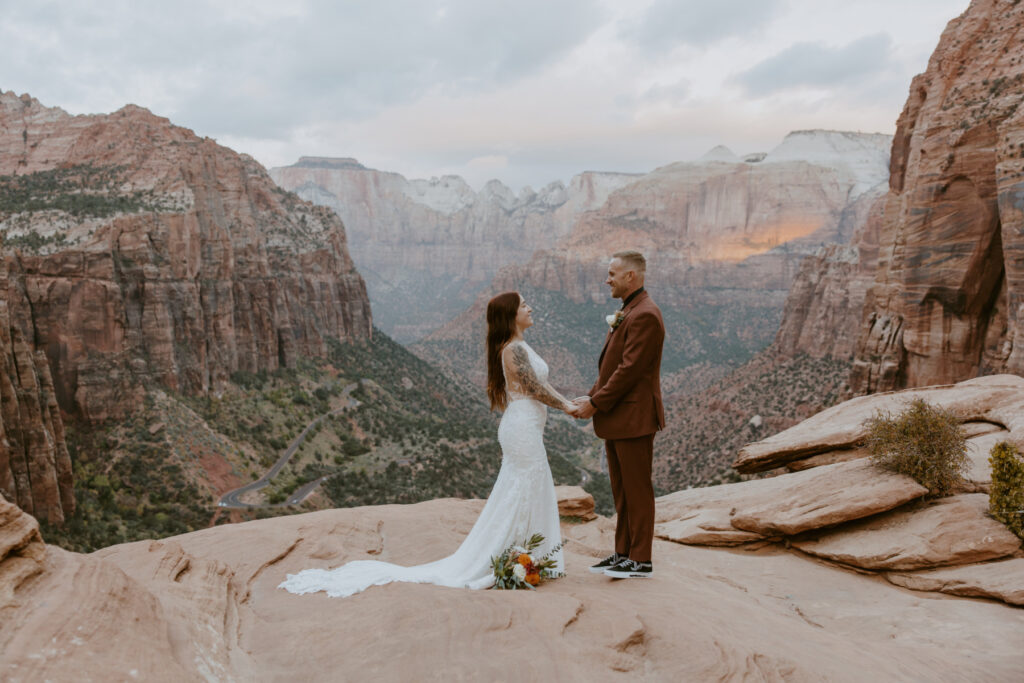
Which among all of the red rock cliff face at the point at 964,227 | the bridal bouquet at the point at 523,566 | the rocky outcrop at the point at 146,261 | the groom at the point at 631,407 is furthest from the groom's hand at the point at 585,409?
the rocky outcrop at the point at 146,261

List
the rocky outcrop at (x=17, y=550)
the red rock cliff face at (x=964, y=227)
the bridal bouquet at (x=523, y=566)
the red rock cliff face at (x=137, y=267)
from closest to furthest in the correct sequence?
the rocky outcrop at (x=17, y=550)
the bridal bouquet at (x=523, y=566)
the red rock cliff face at (x=964, y=227)
the red rock cliff face at (x=137, y=267)

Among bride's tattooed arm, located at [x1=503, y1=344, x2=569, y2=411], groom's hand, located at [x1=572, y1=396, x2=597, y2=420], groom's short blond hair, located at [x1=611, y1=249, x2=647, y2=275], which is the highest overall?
groom's short blond hair, located at [x1=611, y1=249, x2=647, y2=275]

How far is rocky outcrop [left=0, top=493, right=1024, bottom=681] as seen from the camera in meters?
4.02

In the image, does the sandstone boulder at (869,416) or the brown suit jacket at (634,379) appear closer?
the brown suit jacket at (634,379)

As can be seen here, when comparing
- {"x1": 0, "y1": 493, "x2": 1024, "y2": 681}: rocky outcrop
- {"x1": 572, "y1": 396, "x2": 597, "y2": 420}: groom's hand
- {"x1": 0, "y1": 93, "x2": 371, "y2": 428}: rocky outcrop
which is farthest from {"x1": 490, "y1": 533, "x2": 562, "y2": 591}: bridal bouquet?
{"x1": 0, "y1": 93, "x2": 371, "y2": 428}: rocky outcrop

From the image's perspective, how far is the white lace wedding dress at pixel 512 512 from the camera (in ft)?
22.4

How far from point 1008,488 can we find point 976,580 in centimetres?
148

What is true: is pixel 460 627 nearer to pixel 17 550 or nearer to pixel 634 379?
pixel 634 379

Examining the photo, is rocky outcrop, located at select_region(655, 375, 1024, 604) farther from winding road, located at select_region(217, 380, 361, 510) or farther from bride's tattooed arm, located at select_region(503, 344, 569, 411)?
winding road, located at select_region(217, 380, 361, 510)

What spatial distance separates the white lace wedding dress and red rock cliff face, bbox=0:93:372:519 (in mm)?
23832

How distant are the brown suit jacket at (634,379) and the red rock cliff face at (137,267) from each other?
2592cm

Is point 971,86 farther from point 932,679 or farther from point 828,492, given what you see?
point 932,679

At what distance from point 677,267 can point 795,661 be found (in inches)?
6544

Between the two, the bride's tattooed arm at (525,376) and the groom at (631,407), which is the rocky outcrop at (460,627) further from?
the bride's tattooed arm at (525,376)
